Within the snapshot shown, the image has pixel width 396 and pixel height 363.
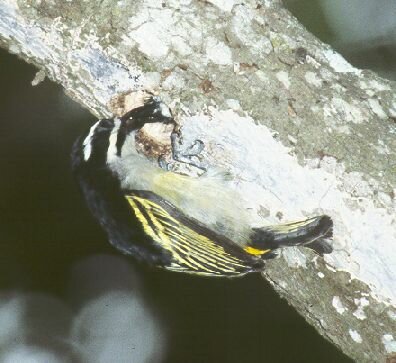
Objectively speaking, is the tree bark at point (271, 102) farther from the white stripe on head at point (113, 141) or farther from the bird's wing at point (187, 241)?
the bird's wing at point (187, 241)

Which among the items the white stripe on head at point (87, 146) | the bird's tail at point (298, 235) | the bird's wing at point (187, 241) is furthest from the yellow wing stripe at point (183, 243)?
the white stripe on head at point (87, 146)

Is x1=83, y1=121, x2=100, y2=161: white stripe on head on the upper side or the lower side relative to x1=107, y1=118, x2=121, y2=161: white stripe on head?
lower

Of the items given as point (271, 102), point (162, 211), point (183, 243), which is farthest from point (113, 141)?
point (271, 102)

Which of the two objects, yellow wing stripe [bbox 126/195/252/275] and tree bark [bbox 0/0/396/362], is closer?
tree bark [bbox 0/0/396/362]

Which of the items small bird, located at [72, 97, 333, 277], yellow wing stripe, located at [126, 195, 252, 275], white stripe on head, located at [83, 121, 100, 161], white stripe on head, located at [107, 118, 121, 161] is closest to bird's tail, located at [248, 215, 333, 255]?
small bird, located at [72, 97, 333, 277]

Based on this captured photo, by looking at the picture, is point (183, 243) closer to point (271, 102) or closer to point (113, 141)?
point (113, 141)

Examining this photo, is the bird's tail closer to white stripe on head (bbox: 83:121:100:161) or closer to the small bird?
the small bird
